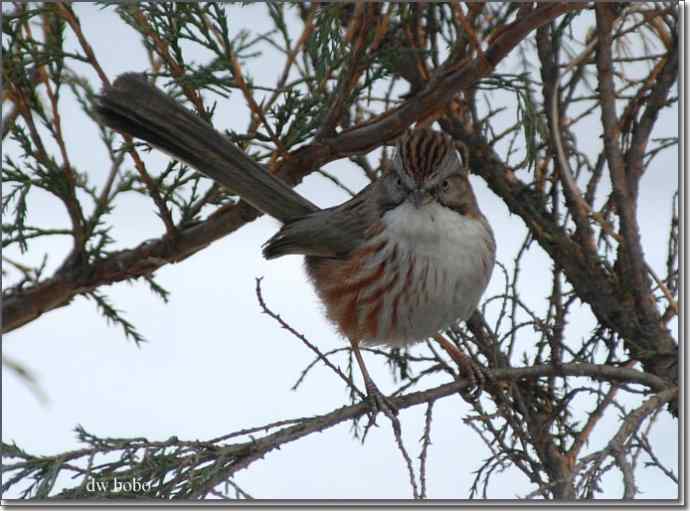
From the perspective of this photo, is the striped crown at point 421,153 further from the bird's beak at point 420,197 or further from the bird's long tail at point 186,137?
the bird's long tail at point 186,137

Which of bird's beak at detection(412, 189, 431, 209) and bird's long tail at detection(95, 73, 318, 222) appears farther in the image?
bird's beak at detection(412, 189, 431, 209)

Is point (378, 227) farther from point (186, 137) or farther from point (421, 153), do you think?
point (186, 137)

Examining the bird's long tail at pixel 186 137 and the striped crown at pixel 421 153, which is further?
the striped crown at pixel 421 153

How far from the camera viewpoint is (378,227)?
12.2ft

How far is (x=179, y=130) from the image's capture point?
3.51 meters

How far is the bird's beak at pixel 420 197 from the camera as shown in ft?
11.6

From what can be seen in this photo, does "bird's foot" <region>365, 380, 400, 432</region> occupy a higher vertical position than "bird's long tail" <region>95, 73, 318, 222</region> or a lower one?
lower

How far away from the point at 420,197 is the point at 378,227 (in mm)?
260

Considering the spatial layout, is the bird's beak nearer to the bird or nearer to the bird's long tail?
the bird

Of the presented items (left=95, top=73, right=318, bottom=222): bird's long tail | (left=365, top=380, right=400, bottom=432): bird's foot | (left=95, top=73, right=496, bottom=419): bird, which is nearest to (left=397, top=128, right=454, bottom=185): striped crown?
(left=95, top=73, right=496, bottom=419): bird

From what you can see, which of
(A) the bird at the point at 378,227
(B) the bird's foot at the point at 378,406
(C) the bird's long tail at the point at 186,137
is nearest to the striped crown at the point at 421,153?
(A) the bird at the point at 378,227

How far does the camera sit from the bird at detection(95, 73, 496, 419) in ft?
11.5

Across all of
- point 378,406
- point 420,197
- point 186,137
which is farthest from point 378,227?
point 186,137

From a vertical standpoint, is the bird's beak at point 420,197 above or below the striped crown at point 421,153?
below
